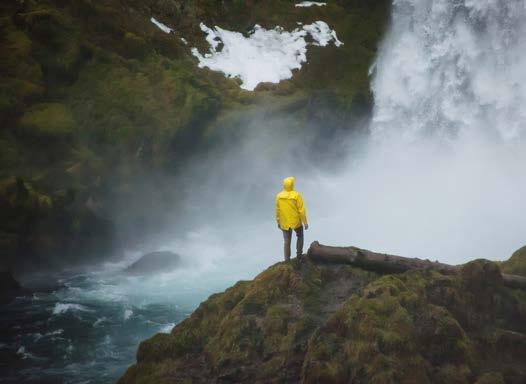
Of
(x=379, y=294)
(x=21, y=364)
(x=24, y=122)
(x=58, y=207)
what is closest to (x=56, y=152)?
(x=24, y=122)

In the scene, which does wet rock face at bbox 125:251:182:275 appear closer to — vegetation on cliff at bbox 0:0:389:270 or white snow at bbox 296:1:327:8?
vegetation on cliff at bbox 0:0:389:270

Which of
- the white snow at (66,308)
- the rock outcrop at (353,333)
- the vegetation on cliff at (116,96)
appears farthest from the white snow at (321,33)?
the rock outcrop at (353,333)

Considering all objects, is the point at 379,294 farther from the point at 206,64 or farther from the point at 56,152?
the point at 206,64

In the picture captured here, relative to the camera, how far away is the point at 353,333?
25.1ft

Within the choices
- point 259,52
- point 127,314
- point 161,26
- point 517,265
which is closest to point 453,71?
point 259,52

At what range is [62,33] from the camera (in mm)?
26688

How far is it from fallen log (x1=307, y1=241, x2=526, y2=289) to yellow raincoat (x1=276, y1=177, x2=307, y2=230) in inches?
30.0

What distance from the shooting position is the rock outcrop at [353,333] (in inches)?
284

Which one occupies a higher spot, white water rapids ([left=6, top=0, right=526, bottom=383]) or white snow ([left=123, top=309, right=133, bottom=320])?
white water rapids ([left=6, top=0, right=526, bottom=383])

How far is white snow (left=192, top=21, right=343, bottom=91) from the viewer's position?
33.5m

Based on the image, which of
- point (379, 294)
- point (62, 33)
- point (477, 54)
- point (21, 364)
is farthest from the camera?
Answer: point (477, 54)

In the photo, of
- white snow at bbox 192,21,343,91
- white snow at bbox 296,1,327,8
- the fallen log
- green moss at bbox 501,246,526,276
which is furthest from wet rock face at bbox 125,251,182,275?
white snow at bbox 296,1,327,8

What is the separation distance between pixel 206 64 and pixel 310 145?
956cm

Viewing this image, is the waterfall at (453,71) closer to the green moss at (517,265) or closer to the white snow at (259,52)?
the white snow at (259,52)
